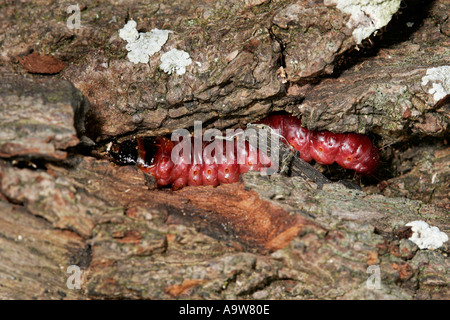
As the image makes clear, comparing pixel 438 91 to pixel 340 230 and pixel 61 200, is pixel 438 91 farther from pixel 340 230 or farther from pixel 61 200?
pixel 61 200

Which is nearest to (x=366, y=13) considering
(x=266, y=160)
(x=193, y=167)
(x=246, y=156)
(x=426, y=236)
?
(x=266, y=160)

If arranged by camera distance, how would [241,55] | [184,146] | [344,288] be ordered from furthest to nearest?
[184,146] < [241,55] < [344,288]

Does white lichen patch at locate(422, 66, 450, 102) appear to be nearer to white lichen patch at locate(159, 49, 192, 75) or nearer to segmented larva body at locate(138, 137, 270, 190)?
segmented larva body at locate(138, 137, 270, 190)

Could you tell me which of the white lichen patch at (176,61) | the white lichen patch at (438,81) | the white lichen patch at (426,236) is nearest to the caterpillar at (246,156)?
the white lichen patch at (176,61)

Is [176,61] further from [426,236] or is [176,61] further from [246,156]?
[426,236]

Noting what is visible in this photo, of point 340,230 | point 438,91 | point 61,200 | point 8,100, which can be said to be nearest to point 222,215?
point 340,230

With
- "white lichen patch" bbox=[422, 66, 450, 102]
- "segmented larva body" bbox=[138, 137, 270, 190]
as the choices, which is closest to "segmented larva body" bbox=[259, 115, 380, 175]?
"segmented larva body" bbox=[138, 137, 270, 190]

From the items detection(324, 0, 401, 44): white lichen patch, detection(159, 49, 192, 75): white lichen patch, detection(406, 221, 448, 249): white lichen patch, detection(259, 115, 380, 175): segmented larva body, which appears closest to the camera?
detection(406, 221, 448, 249): white lichen patch
